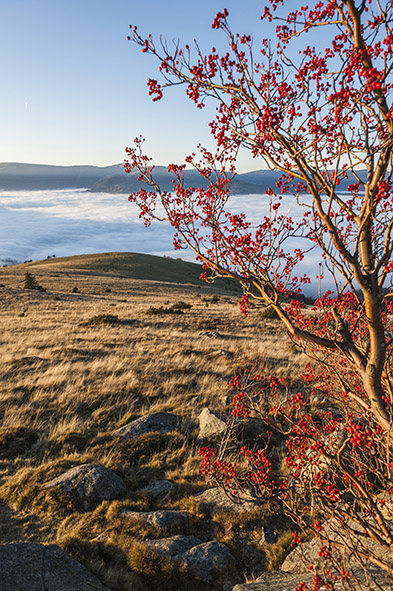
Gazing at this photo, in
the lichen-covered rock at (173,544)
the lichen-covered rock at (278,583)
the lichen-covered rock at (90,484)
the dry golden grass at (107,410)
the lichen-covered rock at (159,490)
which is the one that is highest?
the lichen-covered rock at (278,583)

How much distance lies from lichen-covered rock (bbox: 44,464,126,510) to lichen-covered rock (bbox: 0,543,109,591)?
1.87 metres

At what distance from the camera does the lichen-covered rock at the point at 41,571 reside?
422cm

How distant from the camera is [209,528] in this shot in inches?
247

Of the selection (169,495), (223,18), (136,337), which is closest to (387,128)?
(223,18)

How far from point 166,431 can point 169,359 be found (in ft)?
19.8

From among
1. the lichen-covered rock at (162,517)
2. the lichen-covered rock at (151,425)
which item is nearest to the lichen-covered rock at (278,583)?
the lichen-covered rock at (162,517)

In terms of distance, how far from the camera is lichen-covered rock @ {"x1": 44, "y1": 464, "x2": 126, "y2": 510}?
6.82 metres

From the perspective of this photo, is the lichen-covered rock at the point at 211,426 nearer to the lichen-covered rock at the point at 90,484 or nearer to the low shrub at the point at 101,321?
the lichen-covered rock at the point at 90,484

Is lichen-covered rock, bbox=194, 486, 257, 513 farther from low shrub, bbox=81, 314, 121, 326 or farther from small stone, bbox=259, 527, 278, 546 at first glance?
low shrub, bbox=81, 314, 121, 326

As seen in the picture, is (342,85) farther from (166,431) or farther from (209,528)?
(166,431)

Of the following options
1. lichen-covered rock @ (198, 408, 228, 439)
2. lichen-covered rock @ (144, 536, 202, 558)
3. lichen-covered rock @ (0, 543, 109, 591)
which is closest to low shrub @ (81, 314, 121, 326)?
lichen-covered rock @ (198, 408, 228, 439)

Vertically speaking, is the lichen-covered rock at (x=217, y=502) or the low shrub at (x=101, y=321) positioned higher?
the lichen-covered rock at (x=217, y=502)

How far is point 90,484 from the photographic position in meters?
6.99

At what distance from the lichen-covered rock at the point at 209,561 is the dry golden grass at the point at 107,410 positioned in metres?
0.21
